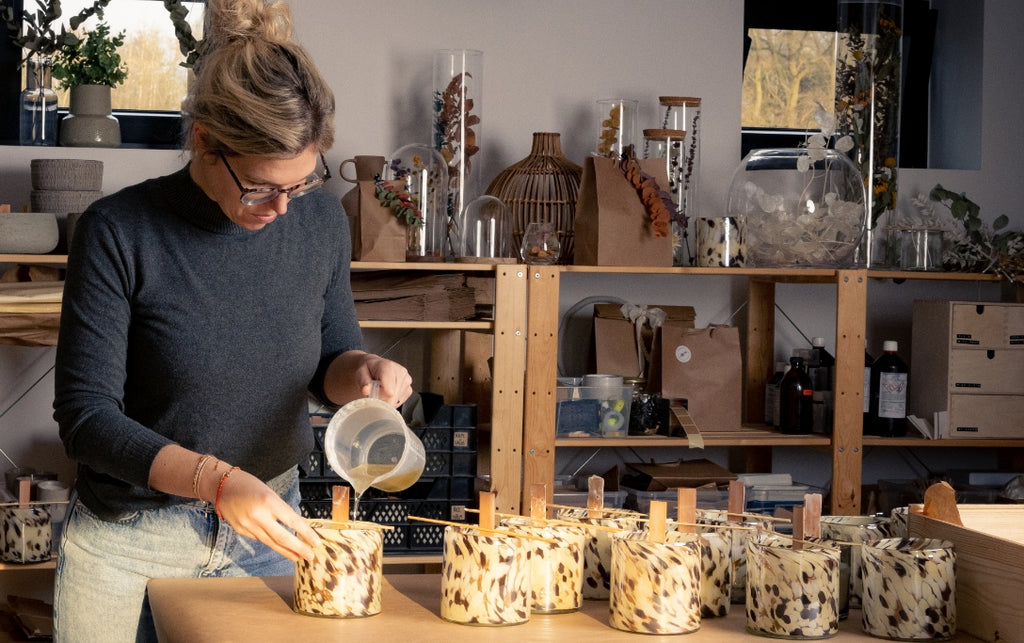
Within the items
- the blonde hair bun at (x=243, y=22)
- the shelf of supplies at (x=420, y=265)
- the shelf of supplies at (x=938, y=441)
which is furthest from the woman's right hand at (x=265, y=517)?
the shelf of supplies at (x=938, y=441)

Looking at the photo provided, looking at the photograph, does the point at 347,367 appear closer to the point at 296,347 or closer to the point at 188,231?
the point at 296,347

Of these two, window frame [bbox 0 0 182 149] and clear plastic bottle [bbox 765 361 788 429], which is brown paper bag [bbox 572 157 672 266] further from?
window frame [bbox 0 0 182 149]

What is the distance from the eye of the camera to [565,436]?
2854 mm

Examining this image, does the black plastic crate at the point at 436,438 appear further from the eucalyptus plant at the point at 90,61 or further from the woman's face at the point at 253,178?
the woman's face at the point at 253,178

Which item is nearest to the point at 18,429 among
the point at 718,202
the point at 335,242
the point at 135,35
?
the point at 135,35

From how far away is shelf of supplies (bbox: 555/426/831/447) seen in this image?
9.27 ft

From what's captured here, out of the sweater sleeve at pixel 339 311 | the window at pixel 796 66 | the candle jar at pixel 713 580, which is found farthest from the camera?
the window at pixel 796 66

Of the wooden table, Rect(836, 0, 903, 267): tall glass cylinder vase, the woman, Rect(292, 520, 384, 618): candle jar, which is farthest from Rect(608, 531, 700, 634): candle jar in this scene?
Rect(836, 0, 903, 267): tall glass cylinder vase

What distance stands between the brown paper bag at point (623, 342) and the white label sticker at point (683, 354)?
63 mm

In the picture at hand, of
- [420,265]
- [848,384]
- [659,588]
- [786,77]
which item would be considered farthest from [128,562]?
[786,77]

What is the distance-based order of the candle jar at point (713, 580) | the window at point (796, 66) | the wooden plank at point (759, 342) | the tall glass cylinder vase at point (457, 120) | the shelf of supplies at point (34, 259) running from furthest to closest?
the window at point (796, 66) → the wooden plank at point (759, 342) → the tall glass cylinder vase at point (457, 120) → the shelf of supplies at point (34, 259) → the candle jar at point (713, 580)

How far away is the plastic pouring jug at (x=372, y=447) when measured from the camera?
1.38 metres

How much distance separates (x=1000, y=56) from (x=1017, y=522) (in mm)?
2321

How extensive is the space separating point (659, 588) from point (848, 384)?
1.84m
